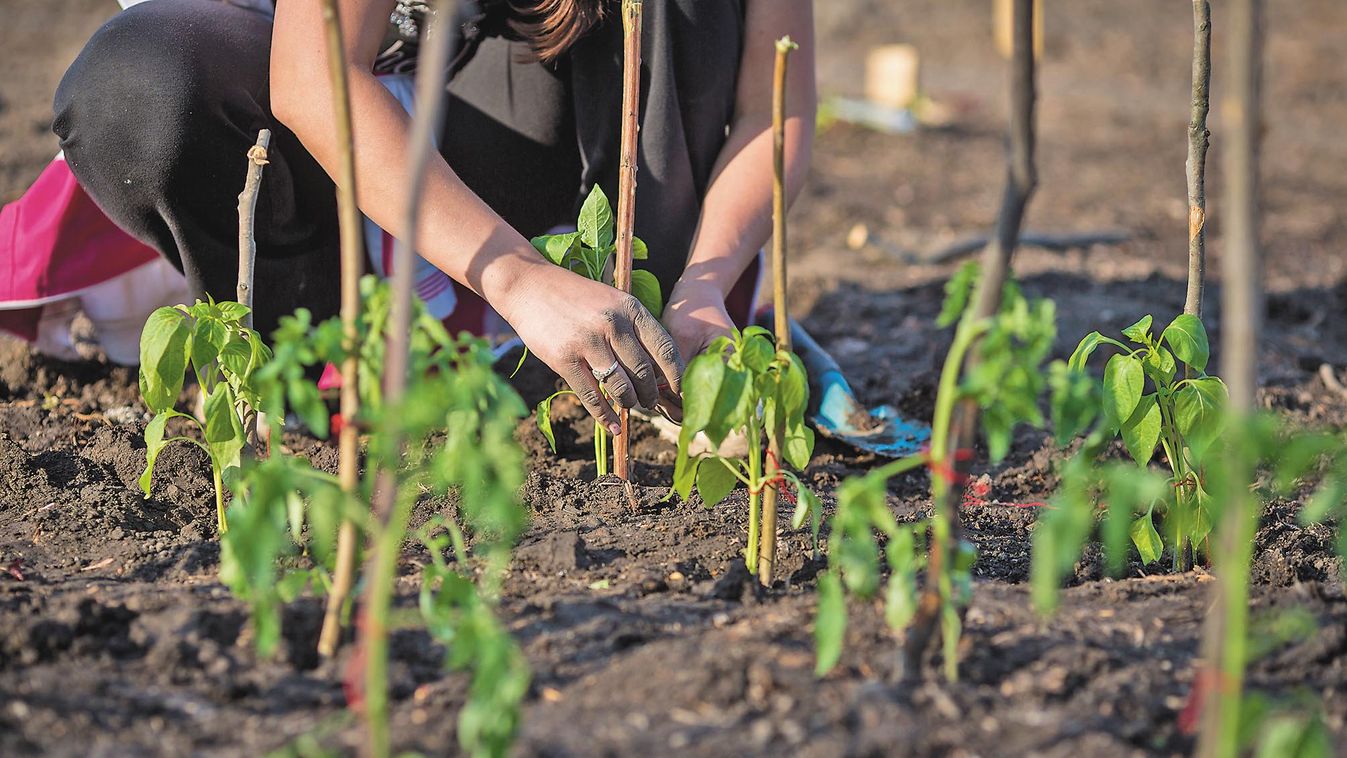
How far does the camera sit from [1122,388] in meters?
1.68

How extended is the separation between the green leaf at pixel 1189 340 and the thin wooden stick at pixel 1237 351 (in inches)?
21.8

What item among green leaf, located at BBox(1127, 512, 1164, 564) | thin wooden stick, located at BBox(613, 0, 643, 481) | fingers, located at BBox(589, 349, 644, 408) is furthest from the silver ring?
green leaf, located at BBox(1127, 512, 1164, 564)

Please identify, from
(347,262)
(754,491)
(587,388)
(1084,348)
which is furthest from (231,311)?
(1084,348)

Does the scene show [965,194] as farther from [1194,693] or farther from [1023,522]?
[1194,693]

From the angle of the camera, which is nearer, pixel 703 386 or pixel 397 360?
pixel 397 360

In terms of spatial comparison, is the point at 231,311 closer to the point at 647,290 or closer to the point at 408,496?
the point at 408,496

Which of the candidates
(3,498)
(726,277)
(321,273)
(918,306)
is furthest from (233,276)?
(918,306)

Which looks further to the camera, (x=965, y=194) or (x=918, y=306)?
(x=965, y=194)

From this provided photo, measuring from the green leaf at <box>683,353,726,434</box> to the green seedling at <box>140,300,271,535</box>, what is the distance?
0.61m

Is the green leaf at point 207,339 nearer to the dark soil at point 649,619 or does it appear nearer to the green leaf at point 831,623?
the dark soil at point 649,619

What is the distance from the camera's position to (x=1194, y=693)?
1.42m

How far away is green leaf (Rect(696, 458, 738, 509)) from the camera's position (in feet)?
5.90

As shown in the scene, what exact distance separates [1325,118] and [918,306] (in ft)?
12.5

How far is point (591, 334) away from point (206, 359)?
551mm
